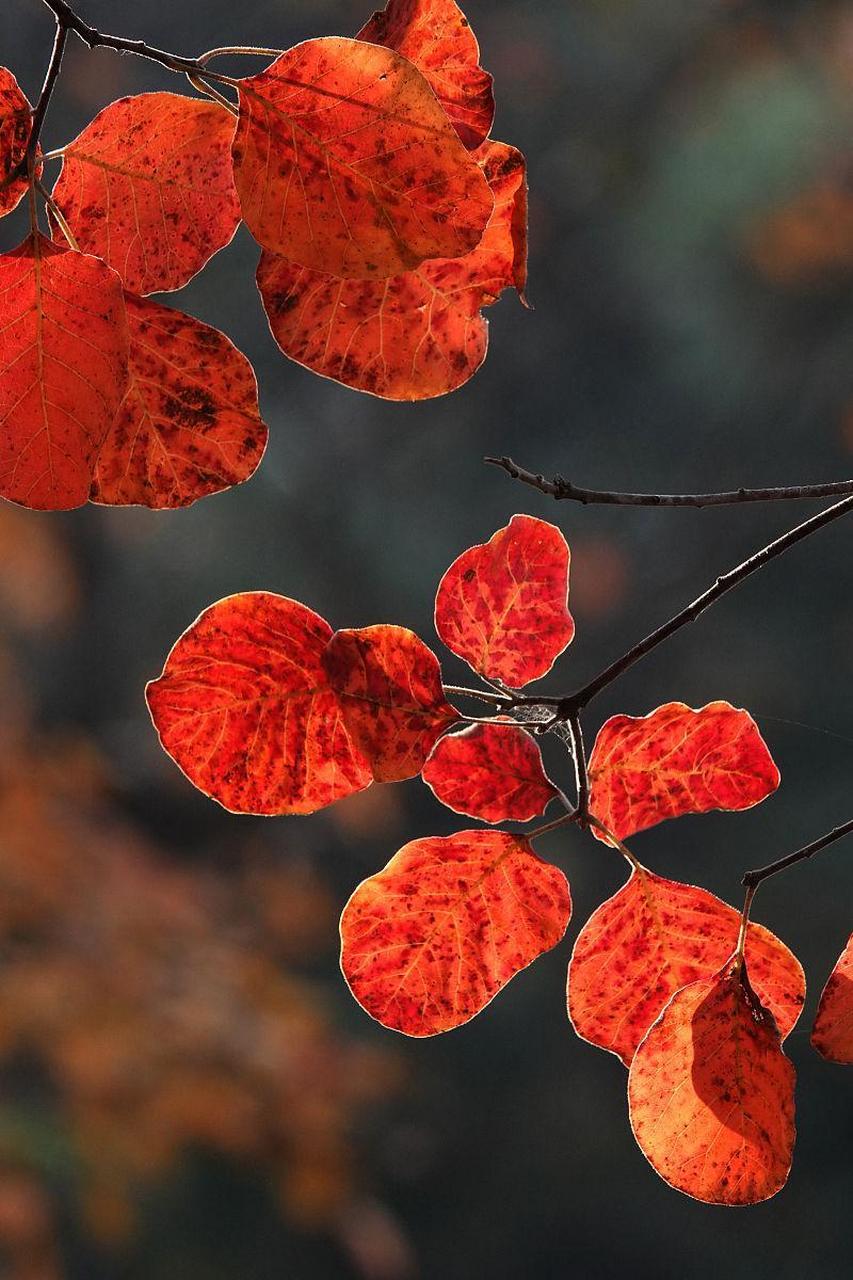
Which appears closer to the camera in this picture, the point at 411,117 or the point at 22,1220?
the point at 411,117

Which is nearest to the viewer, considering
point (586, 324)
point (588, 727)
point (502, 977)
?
point (502, 977)

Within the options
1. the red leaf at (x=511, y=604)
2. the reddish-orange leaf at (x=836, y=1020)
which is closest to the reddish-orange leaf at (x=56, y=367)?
the red leaf at (x=511, y=604)

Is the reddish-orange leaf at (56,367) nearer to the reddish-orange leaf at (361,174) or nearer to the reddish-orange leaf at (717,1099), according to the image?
the reddish-orange leaf at (361,174)

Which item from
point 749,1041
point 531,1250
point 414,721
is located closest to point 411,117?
point 414,721

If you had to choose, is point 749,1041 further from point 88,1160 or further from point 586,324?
point 586,324

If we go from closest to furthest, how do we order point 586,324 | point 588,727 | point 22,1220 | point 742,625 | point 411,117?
point 411,117 → point 588,727 → point 22,1220 → point 742,625 → point 586,324

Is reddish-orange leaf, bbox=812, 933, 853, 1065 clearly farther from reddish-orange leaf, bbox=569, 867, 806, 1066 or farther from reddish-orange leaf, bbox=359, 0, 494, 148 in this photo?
reddish-orange leaf, bbox=359, 0, 494, 148

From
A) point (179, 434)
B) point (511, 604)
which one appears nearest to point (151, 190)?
point (179, 434)
